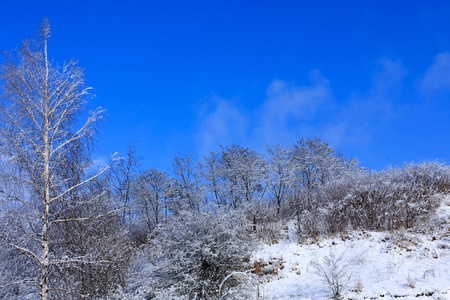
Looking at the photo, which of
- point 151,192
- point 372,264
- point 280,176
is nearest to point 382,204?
point 372,264

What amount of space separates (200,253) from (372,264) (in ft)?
18.0

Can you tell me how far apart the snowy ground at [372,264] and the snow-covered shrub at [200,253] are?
1.17 metres

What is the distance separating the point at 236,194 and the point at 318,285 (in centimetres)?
1328

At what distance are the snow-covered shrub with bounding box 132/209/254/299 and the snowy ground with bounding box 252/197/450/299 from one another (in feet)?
3.83

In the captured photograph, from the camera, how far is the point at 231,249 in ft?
32.6

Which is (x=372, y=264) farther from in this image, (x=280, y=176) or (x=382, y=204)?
(x=280, y=176)

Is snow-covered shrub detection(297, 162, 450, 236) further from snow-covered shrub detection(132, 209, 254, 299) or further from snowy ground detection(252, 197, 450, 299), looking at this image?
snow-covered shrub detection(132, 209, 254, 299)

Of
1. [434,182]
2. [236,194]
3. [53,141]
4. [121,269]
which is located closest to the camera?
[53,141]

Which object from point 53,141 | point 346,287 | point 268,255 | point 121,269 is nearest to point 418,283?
point 346,287

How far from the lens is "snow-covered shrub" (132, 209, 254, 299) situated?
947cm

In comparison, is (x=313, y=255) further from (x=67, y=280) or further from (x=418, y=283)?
(x=67, y=280)

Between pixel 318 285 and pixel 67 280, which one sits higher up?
pixel 67 280

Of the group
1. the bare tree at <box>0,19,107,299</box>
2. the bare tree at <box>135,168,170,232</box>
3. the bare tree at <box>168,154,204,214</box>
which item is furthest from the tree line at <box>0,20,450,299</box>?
the bare tree at <box>135,168,170,232</box>

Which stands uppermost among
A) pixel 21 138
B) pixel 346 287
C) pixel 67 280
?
pixel 21 138
